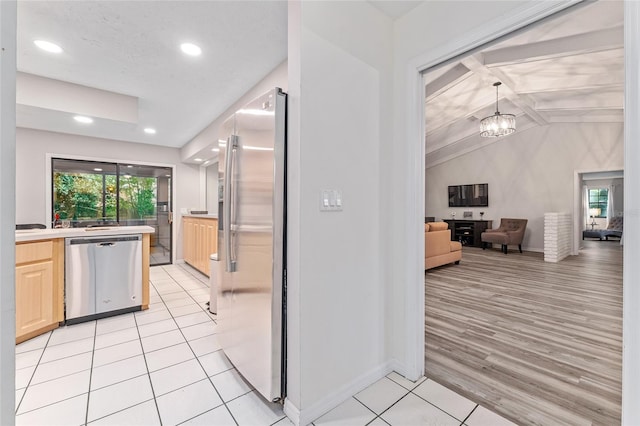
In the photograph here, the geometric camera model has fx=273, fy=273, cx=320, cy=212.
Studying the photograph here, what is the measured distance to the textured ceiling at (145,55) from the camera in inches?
75.0

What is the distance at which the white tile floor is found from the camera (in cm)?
146

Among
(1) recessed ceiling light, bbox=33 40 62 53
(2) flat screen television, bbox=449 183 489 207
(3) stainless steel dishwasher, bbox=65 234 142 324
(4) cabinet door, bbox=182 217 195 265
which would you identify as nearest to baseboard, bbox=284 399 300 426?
(3) stainless steel dishwasher, bbox=65 234 142 324

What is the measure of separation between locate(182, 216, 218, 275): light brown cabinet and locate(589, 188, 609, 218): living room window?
14.0m

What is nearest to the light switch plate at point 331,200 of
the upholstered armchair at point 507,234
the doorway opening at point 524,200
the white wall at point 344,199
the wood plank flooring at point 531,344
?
the white wall at point 344,199

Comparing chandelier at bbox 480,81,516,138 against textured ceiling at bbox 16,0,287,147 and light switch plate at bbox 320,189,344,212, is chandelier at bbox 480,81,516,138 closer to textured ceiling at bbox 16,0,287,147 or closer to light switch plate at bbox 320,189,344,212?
textured ceiling at bbox 16,0,287,147

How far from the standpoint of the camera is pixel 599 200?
10.8m

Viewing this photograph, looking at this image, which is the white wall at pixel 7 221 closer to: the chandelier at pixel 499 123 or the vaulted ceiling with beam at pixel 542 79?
the vaulted ceiling with beam at pixel 542 79

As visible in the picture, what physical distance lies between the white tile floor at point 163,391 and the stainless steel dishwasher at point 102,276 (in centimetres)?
32

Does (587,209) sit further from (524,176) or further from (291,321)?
(291,321)

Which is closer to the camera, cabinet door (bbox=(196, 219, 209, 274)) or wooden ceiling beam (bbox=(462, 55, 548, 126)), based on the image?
wooden ceiling beam (bbox=(462, 55, 548, 126))

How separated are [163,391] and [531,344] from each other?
8.98 feet

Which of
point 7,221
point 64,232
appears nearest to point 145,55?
point 64,232

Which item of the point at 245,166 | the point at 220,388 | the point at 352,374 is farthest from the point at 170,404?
the point at 245,166

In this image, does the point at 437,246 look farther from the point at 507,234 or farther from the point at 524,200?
the point at 524,200
